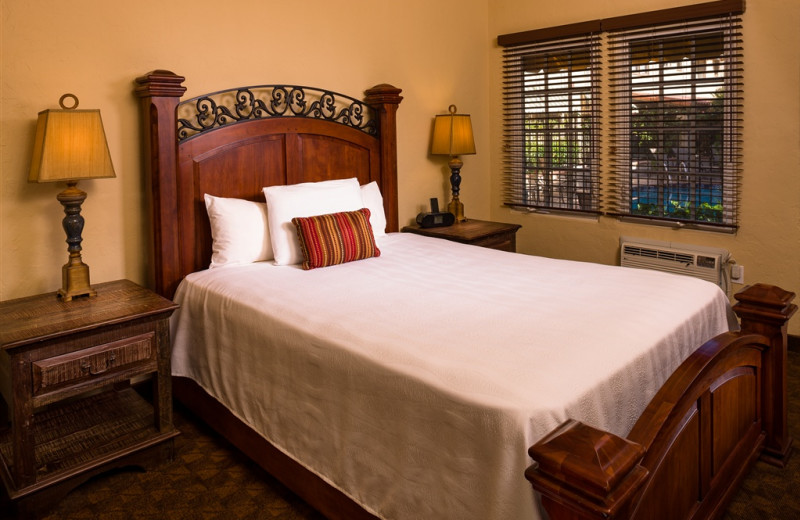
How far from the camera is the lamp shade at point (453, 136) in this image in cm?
409

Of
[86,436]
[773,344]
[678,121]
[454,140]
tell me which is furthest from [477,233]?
[86,436]

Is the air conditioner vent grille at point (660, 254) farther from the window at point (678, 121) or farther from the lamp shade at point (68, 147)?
the lamp shade at point (68, 147)

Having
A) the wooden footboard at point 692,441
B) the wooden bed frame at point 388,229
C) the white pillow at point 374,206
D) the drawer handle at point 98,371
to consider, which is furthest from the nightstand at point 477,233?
the drawer handle at point 98,371

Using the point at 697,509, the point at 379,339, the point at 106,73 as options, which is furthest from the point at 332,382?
the point at 106,73

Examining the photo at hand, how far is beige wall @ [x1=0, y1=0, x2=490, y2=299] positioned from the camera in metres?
2.52

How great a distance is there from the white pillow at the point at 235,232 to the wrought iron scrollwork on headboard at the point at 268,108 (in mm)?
389

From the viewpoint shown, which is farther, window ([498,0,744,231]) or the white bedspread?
window ([498,0,744,231])

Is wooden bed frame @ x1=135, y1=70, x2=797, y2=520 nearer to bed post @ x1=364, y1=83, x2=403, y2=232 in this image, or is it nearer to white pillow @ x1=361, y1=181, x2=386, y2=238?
bed post @ x1=364, y1=83, x2=403, y2=232

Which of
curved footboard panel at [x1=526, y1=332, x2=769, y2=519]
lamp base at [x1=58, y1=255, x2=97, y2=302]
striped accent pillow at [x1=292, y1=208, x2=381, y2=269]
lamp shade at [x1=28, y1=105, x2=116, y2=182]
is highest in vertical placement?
lamp shade at [x1=28, y1=105, x2=116, y2=182]

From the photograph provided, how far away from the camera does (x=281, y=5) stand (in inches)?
131

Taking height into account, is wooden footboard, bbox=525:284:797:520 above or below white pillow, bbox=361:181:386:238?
below

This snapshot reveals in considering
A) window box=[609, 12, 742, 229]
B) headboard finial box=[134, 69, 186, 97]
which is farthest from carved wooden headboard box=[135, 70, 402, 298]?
window box=[609, 12, 742, 229]

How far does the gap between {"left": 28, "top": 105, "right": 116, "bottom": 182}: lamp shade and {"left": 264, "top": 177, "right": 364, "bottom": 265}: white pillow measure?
2.53ft

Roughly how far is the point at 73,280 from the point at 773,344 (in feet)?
8.90
